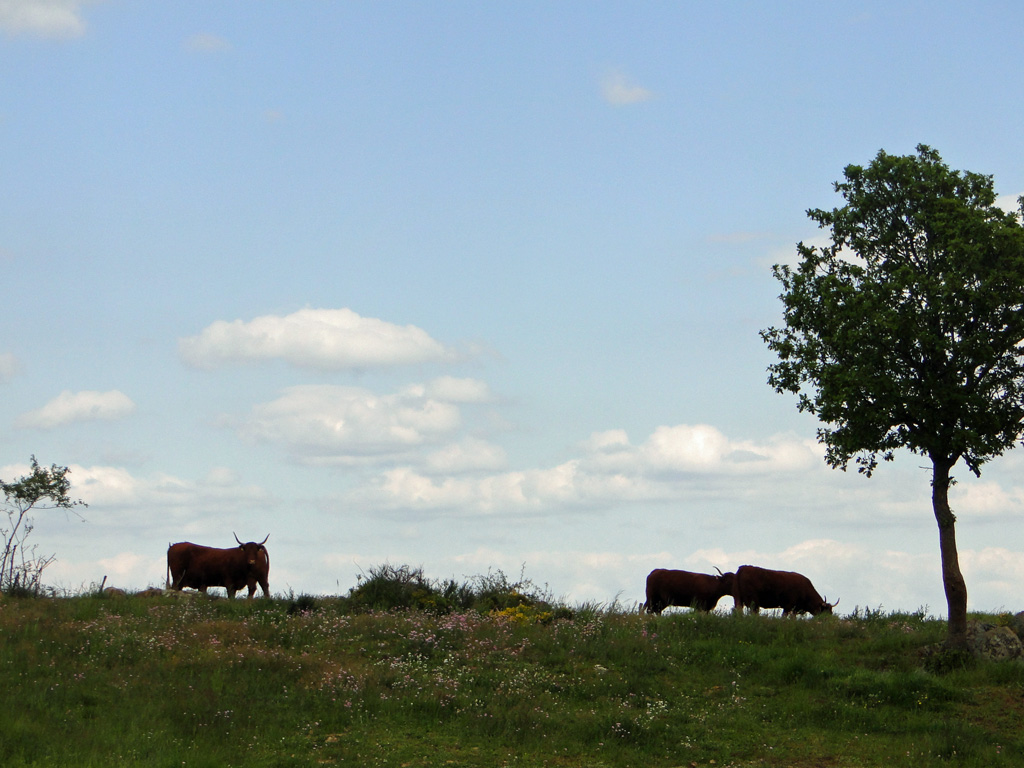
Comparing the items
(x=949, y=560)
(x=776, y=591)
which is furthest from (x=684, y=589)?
(x=949, y=560)

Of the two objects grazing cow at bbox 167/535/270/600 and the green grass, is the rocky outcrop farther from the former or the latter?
grazing cow at bbox 167/535/270/600

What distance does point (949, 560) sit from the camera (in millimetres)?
24359

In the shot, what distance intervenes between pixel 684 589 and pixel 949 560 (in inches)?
332

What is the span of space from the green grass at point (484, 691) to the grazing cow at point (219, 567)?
4706 millimetres

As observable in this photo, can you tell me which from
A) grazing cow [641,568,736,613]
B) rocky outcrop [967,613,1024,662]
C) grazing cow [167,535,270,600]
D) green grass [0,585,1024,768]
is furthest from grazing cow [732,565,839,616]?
grazing cow [167,535,270,600]

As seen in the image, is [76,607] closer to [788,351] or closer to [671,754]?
[671,754]

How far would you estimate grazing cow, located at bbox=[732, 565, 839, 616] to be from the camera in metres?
30.5

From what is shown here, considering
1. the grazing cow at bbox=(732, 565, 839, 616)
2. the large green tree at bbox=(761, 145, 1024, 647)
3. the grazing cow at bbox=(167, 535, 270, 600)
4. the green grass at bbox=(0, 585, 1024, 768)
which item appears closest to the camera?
the green grass at bbox=(0, 585, 1024, 768)

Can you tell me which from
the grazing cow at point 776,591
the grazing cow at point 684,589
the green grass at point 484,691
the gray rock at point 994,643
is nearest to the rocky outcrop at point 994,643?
the gray rock at point 994,643

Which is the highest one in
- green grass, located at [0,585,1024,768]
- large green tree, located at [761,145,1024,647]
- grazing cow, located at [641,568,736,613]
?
large green tree, located at [761,145,1024,647]

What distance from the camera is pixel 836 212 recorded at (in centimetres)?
2616

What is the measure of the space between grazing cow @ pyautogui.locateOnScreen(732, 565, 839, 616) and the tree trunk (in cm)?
632

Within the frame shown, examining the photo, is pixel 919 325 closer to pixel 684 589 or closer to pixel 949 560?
pixel 949 560

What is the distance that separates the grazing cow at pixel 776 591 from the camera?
30469mm
